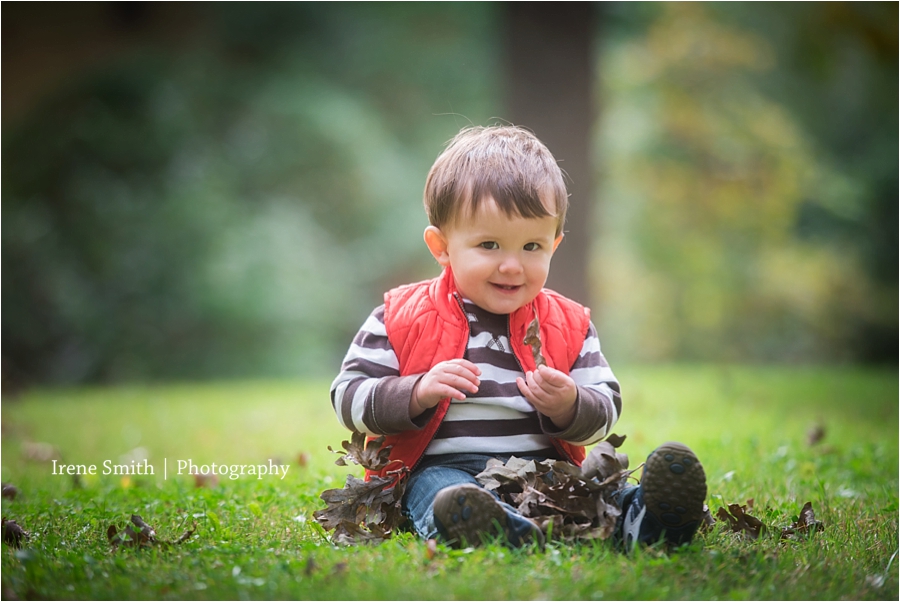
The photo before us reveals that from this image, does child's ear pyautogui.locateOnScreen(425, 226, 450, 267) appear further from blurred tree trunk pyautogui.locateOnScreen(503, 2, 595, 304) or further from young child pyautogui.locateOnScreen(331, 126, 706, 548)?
blurred tree trunk pyautogui.locateOnScreen(503, 2, 595, 304)

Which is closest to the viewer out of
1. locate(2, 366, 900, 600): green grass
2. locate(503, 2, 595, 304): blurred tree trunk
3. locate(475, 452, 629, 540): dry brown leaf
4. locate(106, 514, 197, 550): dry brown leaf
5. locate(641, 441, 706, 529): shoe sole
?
locate(2, 366, 900, 600): green grass

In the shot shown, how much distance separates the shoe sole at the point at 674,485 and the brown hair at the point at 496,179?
0.90 m

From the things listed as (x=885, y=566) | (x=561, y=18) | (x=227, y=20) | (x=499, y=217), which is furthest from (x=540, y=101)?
(x=227, y=20)

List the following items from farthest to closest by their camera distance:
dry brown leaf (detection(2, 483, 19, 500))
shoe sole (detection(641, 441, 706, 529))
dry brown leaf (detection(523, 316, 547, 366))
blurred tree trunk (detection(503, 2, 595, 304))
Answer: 1. blurred tree trunk (detection(503, 2, 595, 304))
2. dry brown leaf (detection(2, 483, 19, 500))
3. dry brown leaf (detection(523, 316, 547, 366))
4. shoe sole (detection(641, 441, 706, 529))

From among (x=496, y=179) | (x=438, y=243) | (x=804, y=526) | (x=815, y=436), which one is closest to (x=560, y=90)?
(x=815, y=436)

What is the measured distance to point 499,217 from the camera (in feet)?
9.00

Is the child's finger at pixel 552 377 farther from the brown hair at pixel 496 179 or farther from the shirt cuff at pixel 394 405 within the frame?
the brown hair at pixel 496 179

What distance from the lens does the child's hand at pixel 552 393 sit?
8.71ft

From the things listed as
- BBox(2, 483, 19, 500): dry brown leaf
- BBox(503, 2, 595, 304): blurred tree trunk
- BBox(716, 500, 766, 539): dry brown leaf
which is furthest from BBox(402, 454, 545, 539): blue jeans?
BBox(503, 2, 595, 304): blurred tree trunk

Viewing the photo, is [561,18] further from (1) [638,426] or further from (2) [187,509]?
(2) [187,509]

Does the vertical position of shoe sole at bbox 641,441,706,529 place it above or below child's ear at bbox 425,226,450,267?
below

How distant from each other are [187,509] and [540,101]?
18.9ft

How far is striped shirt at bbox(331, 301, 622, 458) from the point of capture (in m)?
2.72

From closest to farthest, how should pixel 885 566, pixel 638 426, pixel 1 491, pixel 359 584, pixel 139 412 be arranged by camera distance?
1. pixel 359 584
2. pixel 885 566
3. pixel 1 491
4. pixel 638 426
5. pixel 139 412
